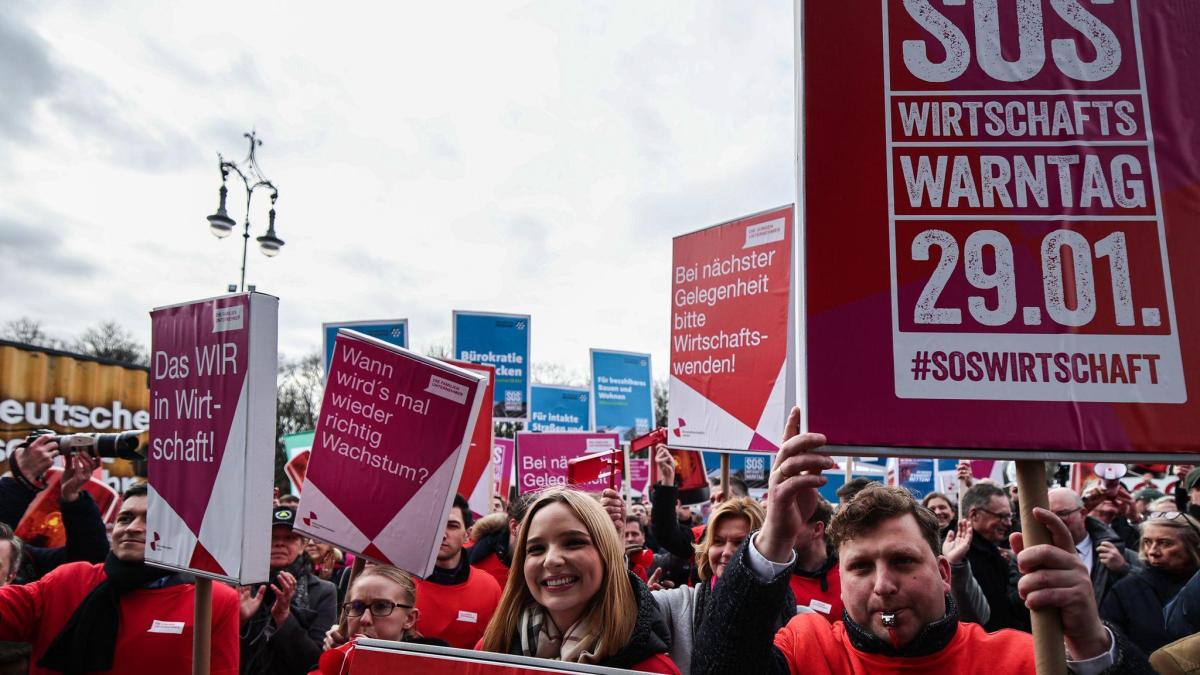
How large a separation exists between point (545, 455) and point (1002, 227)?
8.17 meters

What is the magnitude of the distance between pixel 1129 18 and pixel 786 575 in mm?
1536

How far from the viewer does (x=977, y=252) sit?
5.54 ft

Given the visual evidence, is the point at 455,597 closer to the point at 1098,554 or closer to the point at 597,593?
the point at 597,593

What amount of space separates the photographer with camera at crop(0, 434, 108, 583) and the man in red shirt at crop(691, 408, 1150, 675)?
3.87 meters

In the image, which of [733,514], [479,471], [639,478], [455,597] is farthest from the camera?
[639,478]

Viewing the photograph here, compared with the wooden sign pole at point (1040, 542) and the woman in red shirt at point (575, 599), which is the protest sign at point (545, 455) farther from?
the wooden sign pole at point (1040, 542)

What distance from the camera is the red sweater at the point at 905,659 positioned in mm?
2094

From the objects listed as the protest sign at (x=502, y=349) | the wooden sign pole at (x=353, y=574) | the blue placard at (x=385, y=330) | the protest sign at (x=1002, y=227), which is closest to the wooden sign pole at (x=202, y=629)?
the wooden sign pole at (x=353, y=574)

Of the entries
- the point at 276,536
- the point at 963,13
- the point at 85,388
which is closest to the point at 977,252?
the point at 963,13

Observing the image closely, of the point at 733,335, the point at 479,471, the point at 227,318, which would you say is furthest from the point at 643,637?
the point at 479,471

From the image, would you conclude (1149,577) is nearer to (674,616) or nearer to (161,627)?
(674,616)

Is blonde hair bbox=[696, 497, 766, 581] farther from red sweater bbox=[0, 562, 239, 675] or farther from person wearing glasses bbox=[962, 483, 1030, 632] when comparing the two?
red sweater bbox=[0, 562, 239, 675]

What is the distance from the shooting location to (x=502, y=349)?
10.7 m

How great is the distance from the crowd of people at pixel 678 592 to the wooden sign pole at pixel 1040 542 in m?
0.04
